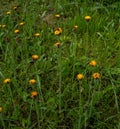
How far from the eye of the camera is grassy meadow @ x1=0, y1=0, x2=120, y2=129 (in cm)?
203

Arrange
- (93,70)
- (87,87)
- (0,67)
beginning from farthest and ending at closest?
(0,67), (93,70), (87,87)

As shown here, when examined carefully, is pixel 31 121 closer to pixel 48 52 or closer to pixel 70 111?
pixel 70 111

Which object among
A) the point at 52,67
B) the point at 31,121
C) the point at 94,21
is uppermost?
the point at 94,21

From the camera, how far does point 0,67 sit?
2.47 meters

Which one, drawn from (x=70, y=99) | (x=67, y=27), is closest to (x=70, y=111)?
(x=70, y=99)

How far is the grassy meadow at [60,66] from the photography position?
6.65ft

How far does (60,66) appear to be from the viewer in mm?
Result: 2080

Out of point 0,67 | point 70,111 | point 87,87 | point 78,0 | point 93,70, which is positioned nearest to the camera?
point 70,111

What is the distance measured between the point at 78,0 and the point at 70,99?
1264 mm

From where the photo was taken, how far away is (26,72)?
235 centimetres

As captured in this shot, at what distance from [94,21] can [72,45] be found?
375mm

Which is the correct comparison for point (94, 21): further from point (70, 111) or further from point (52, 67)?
point (70, 111)

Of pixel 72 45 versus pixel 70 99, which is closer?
pixel 70 99

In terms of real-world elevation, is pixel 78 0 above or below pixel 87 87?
above
